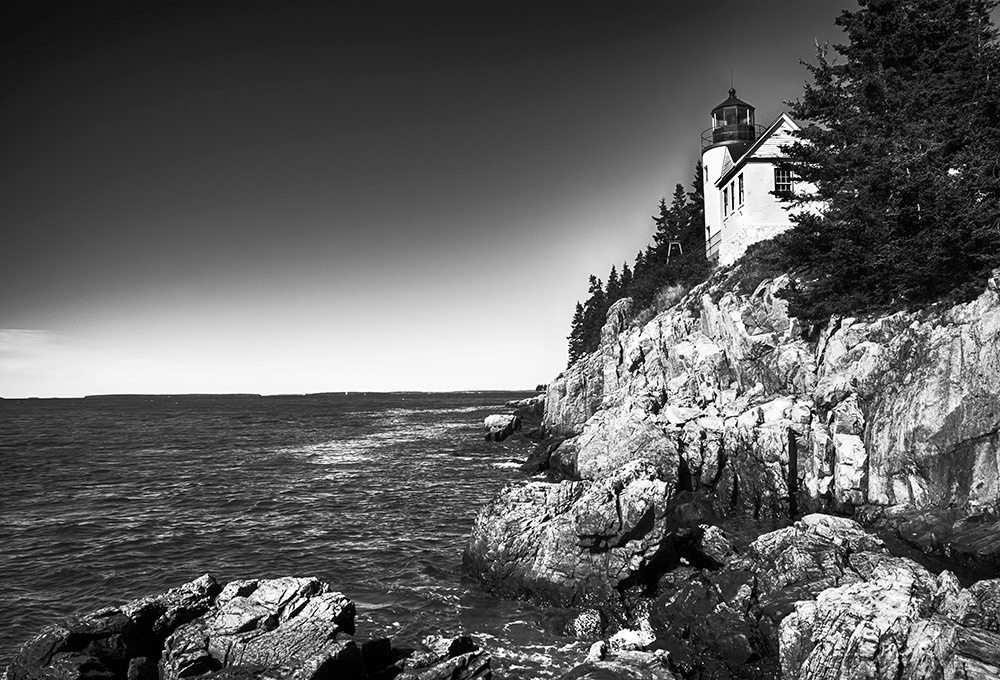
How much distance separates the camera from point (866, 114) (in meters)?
27.6

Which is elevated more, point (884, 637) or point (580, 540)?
point (884, 637)

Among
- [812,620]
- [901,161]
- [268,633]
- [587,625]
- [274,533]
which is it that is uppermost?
[901,161]

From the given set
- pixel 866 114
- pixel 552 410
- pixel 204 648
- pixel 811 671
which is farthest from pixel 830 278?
pixel 552 410

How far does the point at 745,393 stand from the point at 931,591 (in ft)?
52.6

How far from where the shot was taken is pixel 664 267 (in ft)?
181

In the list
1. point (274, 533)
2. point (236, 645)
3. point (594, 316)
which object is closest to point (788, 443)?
point (236, 645)

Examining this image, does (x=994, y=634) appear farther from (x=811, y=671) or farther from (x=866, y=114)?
(x=866, y=114)

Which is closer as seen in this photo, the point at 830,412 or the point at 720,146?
the point at 830,412

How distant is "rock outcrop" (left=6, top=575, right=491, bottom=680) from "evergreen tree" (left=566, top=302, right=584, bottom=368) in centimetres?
8170

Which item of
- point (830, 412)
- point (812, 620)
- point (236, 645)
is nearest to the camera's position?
point (812, 620)

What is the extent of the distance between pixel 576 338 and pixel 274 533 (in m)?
83.2

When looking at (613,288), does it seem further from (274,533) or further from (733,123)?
(274,533)

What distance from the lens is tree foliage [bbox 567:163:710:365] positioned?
52.2 m

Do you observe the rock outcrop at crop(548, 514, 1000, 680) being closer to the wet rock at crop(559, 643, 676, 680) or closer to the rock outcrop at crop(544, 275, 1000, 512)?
the wet rock at crop(559, 643, 676, 680)
